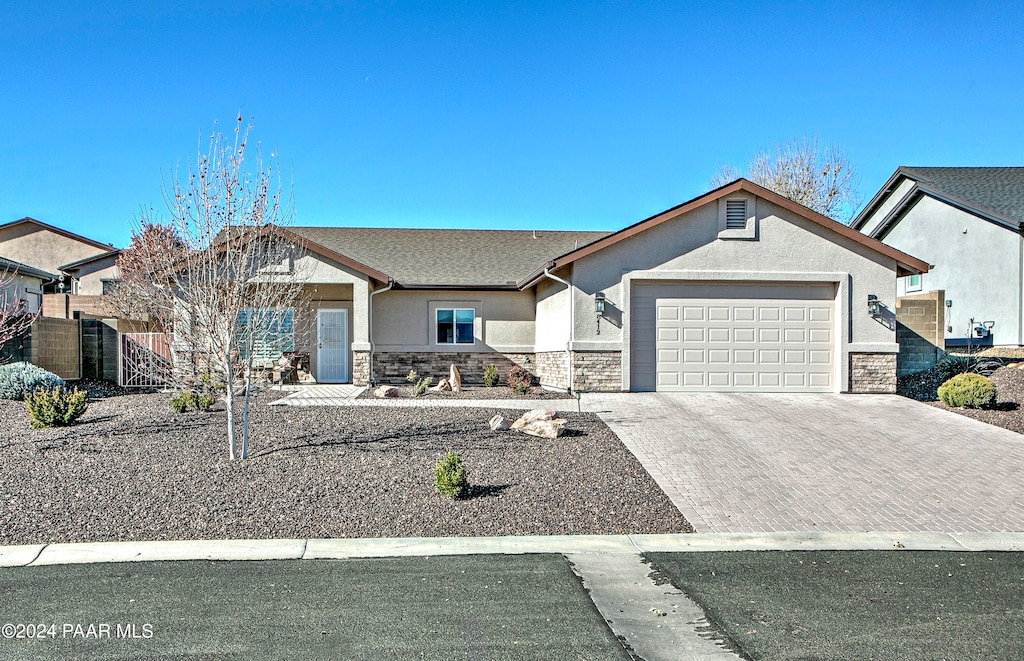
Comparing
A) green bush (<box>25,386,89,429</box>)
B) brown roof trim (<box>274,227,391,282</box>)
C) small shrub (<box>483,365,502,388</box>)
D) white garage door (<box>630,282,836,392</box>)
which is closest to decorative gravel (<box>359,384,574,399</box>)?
small shrub (<box>483,365,502,388</box>)

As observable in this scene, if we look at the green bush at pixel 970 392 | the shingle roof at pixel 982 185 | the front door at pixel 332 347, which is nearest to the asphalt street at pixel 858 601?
the green bush at pixel 970 392

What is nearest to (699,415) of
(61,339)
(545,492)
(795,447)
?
(795,447)

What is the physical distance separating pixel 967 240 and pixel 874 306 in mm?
9474

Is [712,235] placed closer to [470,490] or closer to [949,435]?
[949,435]

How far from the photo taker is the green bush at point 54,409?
9.77 meters

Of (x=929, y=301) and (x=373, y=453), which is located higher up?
(x=929, y=301)

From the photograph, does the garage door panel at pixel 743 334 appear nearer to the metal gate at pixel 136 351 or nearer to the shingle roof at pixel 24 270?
the metal gate at pixel 136 351

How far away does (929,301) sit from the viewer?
17.7 metres

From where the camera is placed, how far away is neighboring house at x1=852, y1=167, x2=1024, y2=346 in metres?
20.0

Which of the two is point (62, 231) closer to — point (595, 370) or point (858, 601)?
point (595, 370)

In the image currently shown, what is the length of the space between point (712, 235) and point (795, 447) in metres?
6.51

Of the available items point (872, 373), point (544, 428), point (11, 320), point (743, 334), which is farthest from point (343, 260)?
point (872, 373)

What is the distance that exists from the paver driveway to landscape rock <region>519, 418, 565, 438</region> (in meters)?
1.03

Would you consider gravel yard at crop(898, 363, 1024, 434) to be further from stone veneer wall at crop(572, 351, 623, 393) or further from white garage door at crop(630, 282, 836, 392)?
stone veneer wall at crop(572, 351, 623, 393)
